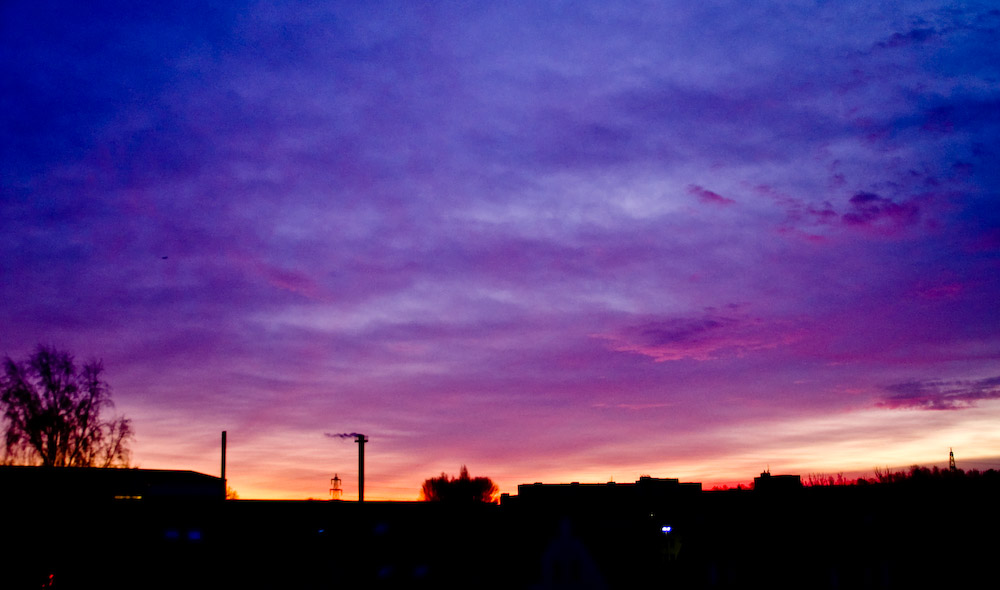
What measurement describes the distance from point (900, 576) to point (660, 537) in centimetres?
1114

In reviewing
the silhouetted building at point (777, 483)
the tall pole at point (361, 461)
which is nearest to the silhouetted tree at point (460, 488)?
the tall pole at point (361, 461)

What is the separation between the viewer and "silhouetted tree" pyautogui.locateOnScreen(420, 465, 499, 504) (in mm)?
132750

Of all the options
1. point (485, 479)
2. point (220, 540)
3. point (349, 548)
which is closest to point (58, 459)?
point (220, 540)

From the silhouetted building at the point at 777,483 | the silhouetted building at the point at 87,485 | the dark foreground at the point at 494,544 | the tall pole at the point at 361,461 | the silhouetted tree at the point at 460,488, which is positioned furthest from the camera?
the silhouetted tree at the point at 460,488

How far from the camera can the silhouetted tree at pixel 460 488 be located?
132750 millimetres

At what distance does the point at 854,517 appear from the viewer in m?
39.9

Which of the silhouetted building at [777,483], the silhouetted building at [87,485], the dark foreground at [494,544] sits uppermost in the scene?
the silhouetted building at [87,485]

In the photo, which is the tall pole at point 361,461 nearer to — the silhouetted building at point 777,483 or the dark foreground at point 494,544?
the dark foreground at point 494,544

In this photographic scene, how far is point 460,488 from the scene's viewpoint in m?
134

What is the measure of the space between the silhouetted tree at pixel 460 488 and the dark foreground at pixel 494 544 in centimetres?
8912

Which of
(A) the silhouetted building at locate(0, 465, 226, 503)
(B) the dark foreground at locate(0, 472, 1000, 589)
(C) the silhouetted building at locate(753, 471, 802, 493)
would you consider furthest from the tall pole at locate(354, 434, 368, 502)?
(C) the silhouetted building at locate(753, 471, 802, 493)

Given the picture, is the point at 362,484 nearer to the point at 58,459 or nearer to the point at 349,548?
the point at 58,459

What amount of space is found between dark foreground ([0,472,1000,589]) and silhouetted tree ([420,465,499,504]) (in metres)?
89.1

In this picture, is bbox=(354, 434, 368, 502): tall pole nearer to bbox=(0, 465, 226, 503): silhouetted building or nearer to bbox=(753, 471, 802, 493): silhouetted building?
bbox=(0, 465, 226, 503): silhouetted building
